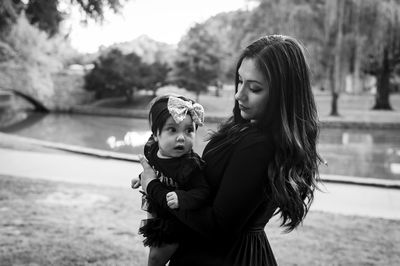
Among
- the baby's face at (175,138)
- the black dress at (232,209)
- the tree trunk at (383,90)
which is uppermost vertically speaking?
the baby's face at (175,138)

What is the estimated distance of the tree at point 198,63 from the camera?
2358 cm

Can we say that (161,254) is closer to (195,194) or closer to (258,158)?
(195,194)

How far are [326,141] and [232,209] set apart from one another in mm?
12803

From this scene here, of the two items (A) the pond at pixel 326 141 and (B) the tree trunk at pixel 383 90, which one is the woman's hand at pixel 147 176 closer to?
(A) the pond at pixel 326 141

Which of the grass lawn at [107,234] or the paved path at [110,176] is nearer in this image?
the grass lawn at [107,234]

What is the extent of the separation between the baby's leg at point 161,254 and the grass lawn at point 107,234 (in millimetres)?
1816

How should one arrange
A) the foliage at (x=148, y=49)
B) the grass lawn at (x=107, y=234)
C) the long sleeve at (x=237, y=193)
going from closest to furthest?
the long sleeve at (x=237, y=193) → the grass lawn at (x=107, y=234) → the foliage at (x=148, y=49)

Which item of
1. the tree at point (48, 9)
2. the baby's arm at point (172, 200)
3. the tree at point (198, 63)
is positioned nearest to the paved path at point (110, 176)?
the tree at point (48, 9)

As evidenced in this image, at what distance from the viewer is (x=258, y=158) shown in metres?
1.26

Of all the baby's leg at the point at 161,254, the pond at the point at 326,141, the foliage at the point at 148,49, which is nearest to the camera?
the baby's leg at the point at 161,254

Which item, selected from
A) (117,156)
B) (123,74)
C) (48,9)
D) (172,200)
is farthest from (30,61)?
(172,200)

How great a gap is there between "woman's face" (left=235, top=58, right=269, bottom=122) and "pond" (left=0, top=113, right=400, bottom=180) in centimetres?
642

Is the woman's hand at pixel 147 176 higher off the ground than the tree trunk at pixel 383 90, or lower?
higher

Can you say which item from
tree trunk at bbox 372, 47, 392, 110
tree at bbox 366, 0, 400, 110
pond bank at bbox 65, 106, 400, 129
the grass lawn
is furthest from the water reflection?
the grass lawn
